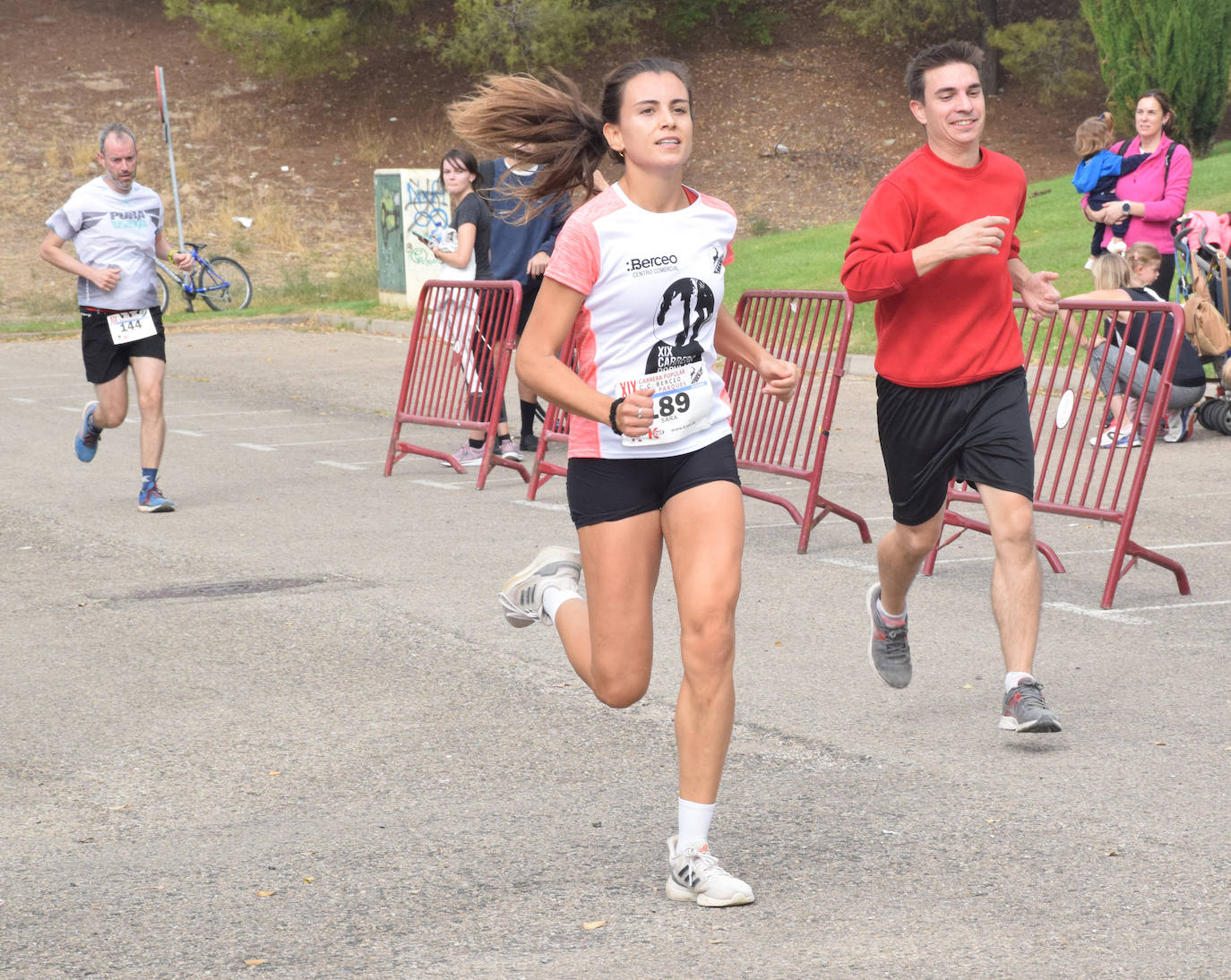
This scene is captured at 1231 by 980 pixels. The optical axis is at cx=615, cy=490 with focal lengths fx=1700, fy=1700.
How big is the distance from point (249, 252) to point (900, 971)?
32032mm

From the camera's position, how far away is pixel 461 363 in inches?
466

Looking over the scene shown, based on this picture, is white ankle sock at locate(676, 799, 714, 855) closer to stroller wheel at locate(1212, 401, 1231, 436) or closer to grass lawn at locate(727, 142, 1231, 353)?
stroller wheel at locate(1212, 401, 1231, 436)

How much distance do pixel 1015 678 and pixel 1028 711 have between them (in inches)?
6.6

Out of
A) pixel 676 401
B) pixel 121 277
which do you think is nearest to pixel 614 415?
pixel 676 401

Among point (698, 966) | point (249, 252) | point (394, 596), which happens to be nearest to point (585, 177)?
point (698, 966)

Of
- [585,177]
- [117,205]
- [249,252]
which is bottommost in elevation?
[249,252]

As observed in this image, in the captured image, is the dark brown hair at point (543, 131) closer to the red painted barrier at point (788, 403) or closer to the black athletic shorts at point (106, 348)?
the red painted barrier at point (788, 403)

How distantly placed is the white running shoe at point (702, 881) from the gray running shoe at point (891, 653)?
1977 mm

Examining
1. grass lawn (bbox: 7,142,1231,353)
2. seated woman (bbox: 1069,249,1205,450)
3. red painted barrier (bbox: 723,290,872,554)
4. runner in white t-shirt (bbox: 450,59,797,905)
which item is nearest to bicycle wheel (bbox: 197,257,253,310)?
grass lawn (bbox: 7,142,1231,353)

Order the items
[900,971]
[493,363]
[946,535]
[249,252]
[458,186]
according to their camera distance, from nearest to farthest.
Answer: [900,971], [946,535], [493,363], [458,186], [249,252]

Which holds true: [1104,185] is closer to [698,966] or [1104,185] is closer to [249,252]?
[698,966]

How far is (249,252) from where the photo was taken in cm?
3425

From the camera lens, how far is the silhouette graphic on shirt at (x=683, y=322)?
4508mm

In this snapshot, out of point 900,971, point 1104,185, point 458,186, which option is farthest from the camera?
point 1104,185
